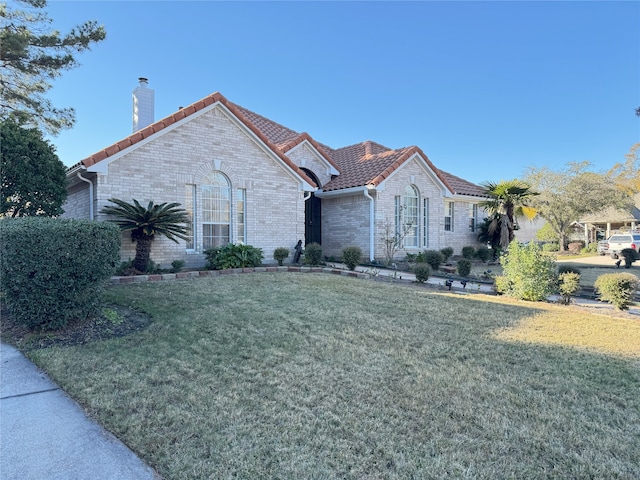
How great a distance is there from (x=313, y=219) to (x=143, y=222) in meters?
8.83

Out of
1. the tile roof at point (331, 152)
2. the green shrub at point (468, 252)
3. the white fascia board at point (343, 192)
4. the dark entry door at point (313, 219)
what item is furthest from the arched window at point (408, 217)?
the dark entry door at point (313, 219)

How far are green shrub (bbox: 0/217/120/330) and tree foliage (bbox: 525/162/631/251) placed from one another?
127 ft

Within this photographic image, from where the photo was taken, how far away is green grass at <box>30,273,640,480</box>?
264 cm

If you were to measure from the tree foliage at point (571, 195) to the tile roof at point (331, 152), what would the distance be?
17508 millimetres

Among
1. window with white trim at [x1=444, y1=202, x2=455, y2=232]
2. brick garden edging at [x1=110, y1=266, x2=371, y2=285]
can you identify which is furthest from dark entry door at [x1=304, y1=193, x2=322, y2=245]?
window with white trim at [x1=444, y1=202, x2=455, y2=232]

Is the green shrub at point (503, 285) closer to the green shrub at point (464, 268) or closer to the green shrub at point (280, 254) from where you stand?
the green shrub at point (464, 268)

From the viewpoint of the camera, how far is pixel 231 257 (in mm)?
11547

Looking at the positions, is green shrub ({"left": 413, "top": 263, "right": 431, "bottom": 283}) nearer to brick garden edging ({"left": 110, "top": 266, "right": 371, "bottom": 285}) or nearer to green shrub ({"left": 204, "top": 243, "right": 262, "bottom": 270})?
brick garden edging ({"left": 110, "top": 266, "right": 371, "bottom": 285})

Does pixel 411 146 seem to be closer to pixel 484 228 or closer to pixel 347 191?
pixel 347 191

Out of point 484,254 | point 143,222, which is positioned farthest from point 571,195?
point 143,222

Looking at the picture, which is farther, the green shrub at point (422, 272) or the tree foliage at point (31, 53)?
the tree foliage at point (31, 53)

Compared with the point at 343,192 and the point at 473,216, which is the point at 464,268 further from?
the point at 473,216

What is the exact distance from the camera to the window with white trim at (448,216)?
65.1ft

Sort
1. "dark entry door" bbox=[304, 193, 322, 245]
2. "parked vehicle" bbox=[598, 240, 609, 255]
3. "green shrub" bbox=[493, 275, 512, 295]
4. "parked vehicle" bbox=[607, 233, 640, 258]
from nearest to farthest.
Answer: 1. "green shrub" bbox=[493, 275, 512, 295]
2. "dark entry door" bbox=[304, 193, 322, 245]
3. "parked vehicle" bbox=[607, 233, 640, 258]
4. "parked vehicle" bbox=[598, 240, 609, 255]
